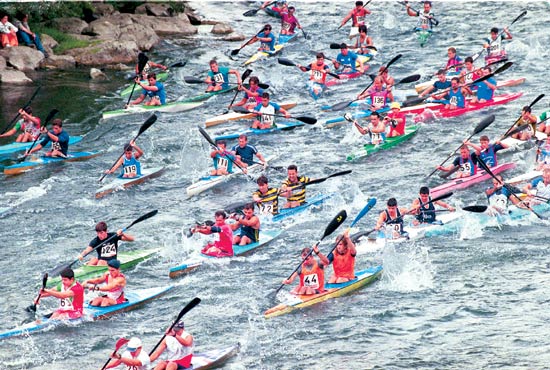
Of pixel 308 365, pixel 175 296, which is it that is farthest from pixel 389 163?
pixel 308 365

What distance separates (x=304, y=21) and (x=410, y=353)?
2867 centimetres

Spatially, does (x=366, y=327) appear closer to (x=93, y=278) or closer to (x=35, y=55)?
(x=93, y=278)

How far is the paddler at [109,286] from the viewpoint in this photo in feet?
69.4

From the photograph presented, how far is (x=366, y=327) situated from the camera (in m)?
20.7

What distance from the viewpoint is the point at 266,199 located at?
82.9 ft

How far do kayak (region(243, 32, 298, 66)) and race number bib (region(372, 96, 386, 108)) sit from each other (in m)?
8.40

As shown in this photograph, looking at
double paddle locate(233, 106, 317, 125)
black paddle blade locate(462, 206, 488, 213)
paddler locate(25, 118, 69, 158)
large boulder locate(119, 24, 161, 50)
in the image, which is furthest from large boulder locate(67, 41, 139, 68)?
black paddle blade locate(462, 206, 488, 213)

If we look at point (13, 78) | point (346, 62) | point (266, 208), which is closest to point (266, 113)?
point (346, 62)

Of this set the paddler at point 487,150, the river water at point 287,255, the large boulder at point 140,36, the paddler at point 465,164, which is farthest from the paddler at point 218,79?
the paddler at point 487,150

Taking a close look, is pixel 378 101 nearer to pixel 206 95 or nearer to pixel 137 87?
pixel 206 95

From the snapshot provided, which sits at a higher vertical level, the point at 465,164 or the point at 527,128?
the point at 527,128

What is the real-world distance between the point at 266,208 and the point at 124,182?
17.1 feet

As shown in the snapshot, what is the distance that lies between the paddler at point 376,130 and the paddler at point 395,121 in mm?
377

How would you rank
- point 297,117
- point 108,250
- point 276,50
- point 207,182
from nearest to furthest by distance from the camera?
point 108,250
point 207,182
point 297,117
point 276,50
